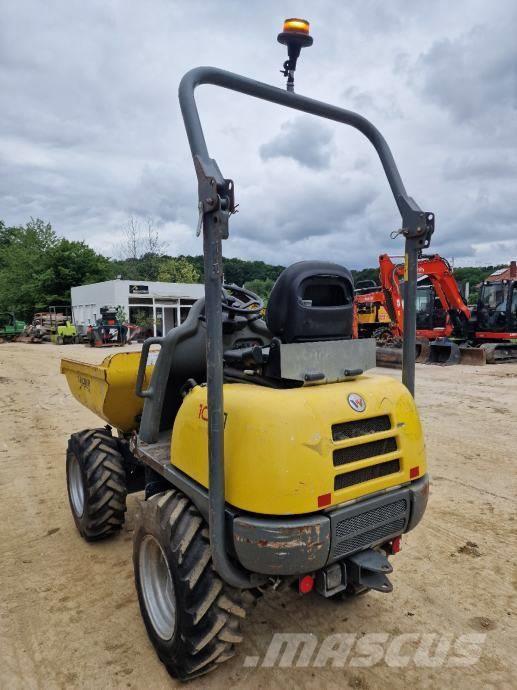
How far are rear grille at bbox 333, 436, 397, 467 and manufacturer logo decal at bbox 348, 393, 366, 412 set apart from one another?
0.56ft

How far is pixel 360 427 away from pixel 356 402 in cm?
12

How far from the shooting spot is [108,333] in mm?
25312

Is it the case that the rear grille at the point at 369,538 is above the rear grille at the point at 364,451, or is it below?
below

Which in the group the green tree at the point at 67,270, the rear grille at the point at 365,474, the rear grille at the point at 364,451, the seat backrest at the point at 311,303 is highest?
the green tree at the point at 67,270

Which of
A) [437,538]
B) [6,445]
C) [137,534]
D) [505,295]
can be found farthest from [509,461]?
[505,295]

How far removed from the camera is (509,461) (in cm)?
568

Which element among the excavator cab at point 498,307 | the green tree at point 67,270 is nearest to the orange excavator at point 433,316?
the excavator cab at point 498,307

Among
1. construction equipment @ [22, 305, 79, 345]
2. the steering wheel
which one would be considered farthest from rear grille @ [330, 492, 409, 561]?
construction equipment @ [22, 305, 79, 345]

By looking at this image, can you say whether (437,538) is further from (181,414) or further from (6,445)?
(6,445)

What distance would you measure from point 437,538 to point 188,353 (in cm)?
243

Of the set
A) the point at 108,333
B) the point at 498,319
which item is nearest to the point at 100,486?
the point at 498,319

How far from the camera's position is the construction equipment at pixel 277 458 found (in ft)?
6.96

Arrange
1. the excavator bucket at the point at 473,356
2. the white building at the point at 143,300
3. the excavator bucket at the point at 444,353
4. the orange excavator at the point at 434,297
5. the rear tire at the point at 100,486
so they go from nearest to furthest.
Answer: the rear tire at the point at 100,486, the excavator bucket at the point at 473,356, the excavator bucket at the point at 444,353, the orange excavator at the point at 434,297, the white building at the point at 143,300

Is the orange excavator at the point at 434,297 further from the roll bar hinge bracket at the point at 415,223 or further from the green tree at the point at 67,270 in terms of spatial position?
the green tree at the point at 67,270
